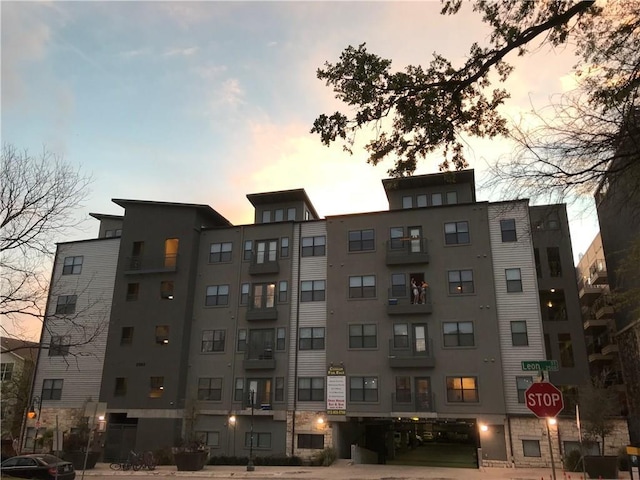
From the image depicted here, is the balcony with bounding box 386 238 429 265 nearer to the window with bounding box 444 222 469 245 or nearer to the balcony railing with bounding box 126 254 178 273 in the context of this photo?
the window with bounding box 444 222 469 245

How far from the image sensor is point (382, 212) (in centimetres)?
3847

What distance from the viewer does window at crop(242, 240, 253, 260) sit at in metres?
40.6

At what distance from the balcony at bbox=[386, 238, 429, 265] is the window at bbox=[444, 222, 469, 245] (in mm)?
1680

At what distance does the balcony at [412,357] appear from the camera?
3334 centimetres

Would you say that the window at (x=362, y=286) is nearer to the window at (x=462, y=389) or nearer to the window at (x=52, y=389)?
the window at (x=462, y=389)

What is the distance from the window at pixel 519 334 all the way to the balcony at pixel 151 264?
25835 millimetres

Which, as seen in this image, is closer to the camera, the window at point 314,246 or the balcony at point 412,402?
the balcony at point 412,402

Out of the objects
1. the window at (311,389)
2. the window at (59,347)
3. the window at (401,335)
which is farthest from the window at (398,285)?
the window at (59,347)

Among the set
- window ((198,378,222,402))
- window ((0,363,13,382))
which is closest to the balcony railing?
window ((198,378,222,402))

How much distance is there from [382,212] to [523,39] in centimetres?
3050

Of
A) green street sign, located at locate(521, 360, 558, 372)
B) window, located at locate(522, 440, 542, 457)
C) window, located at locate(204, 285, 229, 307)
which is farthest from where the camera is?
window, located at locate(204, 285, 229, 307)

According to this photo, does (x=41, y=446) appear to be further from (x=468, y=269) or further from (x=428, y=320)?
(x=468, y=269)

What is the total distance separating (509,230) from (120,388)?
103 ft

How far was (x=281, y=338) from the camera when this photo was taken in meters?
37.5
